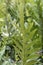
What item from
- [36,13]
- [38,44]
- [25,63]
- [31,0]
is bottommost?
[25,63]

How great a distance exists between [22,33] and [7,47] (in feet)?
0.95

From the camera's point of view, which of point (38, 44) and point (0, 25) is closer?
point (38, 44)

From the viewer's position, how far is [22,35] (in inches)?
17.1

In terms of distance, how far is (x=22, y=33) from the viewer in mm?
428

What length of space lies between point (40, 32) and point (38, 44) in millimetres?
35

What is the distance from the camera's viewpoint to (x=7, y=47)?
708 mm

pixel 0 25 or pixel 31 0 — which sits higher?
pixel 31 0

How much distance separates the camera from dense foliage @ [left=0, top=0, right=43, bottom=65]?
433 millimetres

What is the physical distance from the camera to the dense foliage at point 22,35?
0.43 metres

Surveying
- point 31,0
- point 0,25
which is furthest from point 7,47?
point 31,0

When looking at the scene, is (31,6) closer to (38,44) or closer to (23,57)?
(38,44)

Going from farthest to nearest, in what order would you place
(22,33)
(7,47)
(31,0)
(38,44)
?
(31,0) → (7,47) → (38,44) → (22,33)

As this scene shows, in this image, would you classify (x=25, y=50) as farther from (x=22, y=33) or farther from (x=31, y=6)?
(x=31, y=6)

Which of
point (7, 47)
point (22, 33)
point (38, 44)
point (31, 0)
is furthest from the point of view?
point (31, 0)
